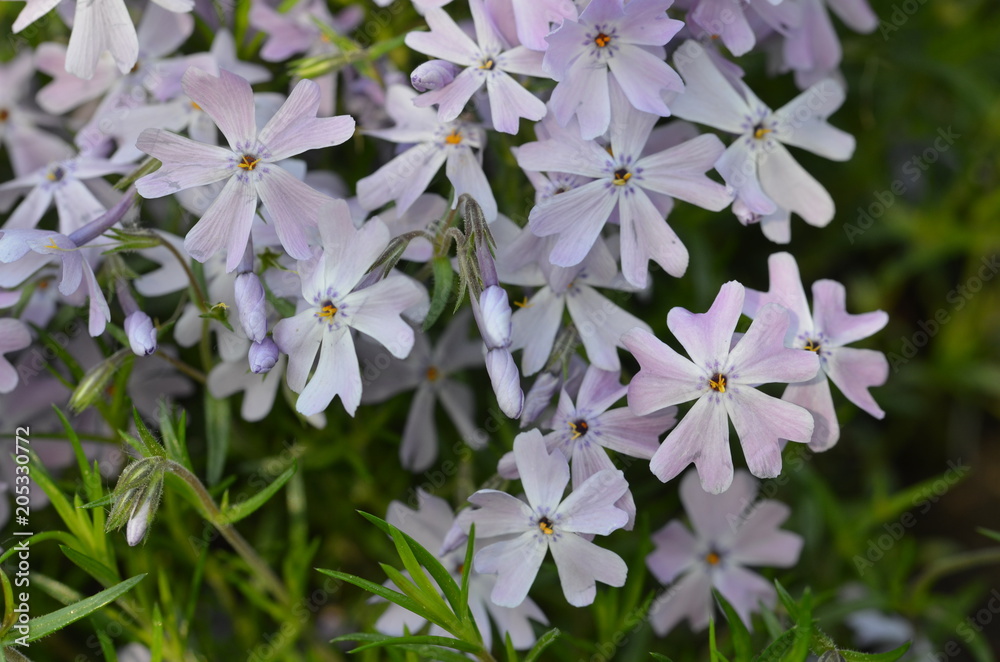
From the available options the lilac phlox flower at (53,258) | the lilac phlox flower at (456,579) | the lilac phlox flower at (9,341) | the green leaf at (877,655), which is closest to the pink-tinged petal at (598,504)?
the lilac phlox flower at (456,579)

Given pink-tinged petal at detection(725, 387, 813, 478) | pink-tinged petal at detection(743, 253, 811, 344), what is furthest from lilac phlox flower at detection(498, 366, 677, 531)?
pink-tinged petal at detection(743, 253, 811, 344)

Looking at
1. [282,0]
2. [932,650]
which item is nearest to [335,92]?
[282,0]

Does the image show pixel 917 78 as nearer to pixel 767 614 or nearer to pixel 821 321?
pixel 821 321

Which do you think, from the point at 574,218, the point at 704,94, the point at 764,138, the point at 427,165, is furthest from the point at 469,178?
the point at 764,138

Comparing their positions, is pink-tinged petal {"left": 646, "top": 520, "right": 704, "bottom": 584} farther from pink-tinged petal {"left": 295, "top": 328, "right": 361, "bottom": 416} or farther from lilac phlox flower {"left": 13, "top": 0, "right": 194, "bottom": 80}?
lilac phlox flower {"left": 13, "top": 0, "right": 194, "bottom": 80}

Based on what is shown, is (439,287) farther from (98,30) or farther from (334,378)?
(98,30)

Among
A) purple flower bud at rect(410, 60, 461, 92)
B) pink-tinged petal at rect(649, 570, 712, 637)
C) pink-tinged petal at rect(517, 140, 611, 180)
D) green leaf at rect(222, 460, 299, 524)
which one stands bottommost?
pink-tinged petal at rect(649, 570, 712, 637)
